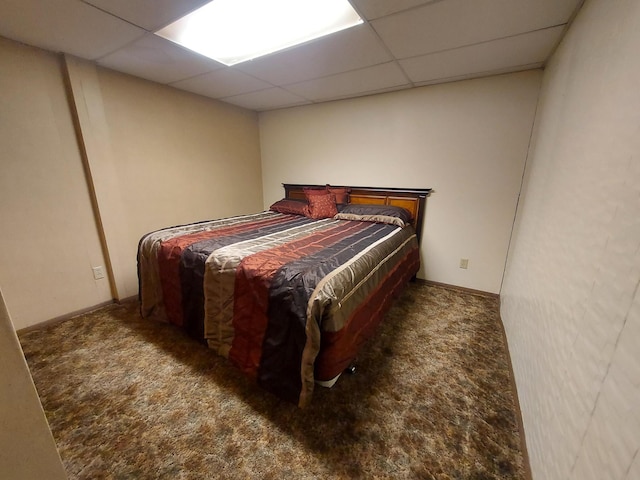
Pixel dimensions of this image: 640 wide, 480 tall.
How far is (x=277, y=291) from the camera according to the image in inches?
51.8

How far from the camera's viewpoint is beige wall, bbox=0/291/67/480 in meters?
0.52

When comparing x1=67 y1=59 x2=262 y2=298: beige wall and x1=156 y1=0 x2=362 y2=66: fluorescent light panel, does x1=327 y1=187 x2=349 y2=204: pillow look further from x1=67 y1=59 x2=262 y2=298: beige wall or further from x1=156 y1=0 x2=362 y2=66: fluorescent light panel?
x1=156 y1=0 x2=362 y2=66: fluorescent light panel

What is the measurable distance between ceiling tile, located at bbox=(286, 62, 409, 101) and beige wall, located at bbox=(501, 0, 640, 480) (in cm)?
118

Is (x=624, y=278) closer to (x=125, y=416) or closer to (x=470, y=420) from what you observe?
(x=470, y=420)

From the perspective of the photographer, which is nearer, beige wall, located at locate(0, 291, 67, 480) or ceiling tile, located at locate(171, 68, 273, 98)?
beige wall, located at locate(0, 291, 67, 480)

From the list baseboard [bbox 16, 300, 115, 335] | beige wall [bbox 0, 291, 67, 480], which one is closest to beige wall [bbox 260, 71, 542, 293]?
baseboard [bbox 16, 300, 115, 335]

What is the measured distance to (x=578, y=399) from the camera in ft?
2.48

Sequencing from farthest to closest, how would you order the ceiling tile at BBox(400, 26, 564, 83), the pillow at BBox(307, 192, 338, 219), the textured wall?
the pillow at BBox(307, 192, 338, 219) < the textured wall < the ceiling tile at BBox(400, 26, 564, 83)

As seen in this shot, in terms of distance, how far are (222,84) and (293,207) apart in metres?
1.49

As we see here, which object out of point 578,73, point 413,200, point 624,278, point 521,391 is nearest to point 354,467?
point 521,391

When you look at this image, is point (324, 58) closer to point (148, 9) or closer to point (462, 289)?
point (148, 9)

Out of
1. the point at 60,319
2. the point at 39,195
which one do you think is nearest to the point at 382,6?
the point at 39,195

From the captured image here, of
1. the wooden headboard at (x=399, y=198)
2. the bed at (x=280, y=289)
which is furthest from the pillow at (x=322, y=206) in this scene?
the bed at (x=280, y=289)

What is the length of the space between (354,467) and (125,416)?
1184mm
